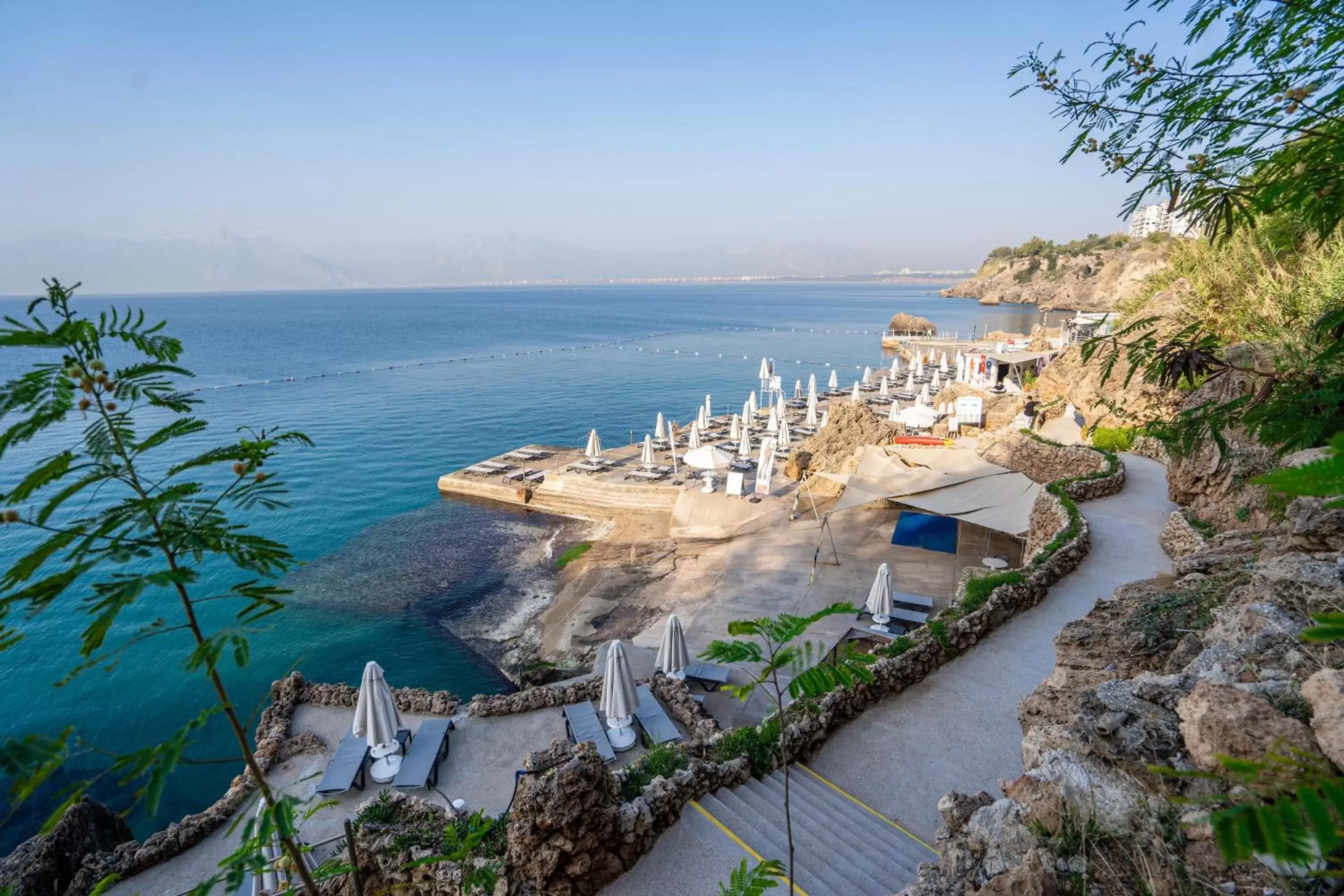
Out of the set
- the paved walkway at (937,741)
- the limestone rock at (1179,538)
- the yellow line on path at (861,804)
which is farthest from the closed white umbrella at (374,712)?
the limestone rock at (1179,538)

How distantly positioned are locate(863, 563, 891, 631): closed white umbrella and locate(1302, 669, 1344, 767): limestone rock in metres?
8.68

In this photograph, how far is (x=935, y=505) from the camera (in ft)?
45.9

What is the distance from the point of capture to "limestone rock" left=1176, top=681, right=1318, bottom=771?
133 inches

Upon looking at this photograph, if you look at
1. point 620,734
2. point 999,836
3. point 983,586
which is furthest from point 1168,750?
point 983,586

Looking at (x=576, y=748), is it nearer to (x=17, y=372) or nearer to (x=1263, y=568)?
(x=1263, y=568)

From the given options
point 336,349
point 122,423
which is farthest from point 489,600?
point 336,349

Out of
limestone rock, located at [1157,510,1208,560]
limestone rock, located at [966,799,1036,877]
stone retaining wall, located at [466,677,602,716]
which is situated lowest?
stone retaining wall, located at [466,677,602,716]

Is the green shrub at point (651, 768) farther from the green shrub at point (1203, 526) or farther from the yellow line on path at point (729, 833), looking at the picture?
the green shrub at point (1203, 526)

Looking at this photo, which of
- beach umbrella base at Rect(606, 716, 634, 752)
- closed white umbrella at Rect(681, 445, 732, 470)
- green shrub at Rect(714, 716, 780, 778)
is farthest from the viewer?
closed white umbrella at Rect(681, 445, 732, 470)

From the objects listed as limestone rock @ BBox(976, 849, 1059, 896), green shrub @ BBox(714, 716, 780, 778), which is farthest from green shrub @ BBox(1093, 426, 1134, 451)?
limestone rock @ BBox(976, 849, 1059, 896)

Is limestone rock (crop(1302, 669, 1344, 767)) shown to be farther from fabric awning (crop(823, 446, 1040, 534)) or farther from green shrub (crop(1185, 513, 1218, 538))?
fabric awning (crop(823, 446, 1040, 534))

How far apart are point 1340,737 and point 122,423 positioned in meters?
5.79

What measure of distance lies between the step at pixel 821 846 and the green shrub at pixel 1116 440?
16.7m

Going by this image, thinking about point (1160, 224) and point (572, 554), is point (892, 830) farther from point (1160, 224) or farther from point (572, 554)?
point (1160, 224)
